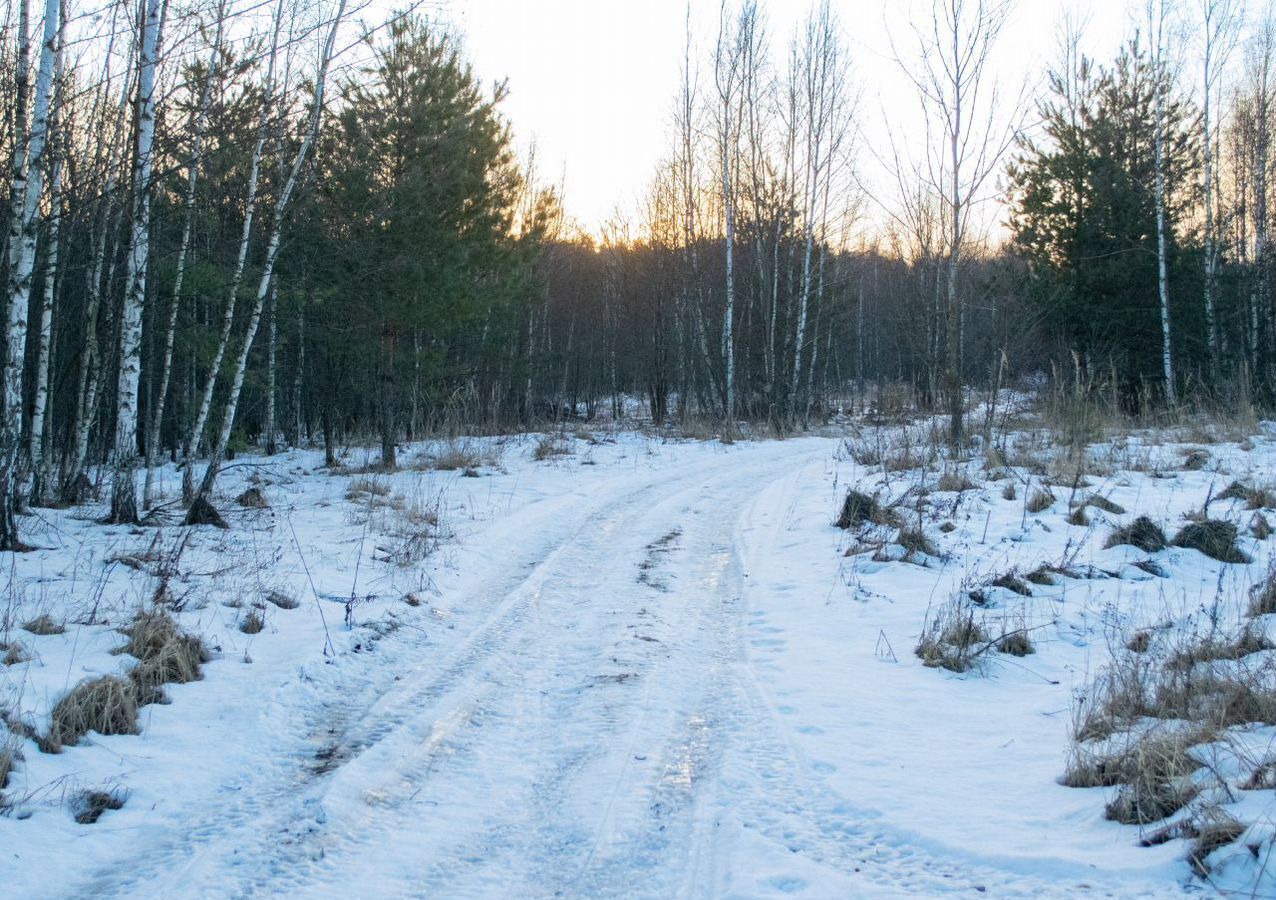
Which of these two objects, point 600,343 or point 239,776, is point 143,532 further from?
point 600,343

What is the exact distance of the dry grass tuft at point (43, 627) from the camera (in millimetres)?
5137

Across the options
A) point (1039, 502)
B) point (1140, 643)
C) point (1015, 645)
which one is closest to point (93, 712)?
point (1015, 645)

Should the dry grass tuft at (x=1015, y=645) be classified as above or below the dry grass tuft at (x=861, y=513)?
below

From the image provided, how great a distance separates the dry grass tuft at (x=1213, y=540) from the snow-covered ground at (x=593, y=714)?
229 mm

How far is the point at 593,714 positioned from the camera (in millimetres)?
4453

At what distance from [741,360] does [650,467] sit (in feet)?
65.0

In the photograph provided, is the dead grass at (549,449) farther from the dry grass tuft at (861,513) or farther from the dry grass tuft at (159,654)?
the dry grass tuft at (159,654)

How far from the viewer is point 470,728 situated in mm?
4301

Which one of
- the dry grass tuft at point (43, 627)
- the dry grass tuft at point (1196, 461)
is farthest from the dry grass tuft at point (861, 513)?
the dry grass tuft at point (43, 627)

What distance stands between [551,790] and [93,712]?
244cm

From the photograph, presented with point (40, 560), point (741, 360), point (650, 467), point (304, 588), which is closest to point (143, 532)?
point (40, 560)

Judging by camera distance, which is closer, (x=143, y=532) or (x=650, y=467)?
(x=143, y=532)

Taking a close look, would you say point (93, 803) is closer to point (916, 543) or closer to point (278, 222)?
point (916, 543)

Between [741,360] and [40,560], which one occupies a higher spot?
[741,360]
